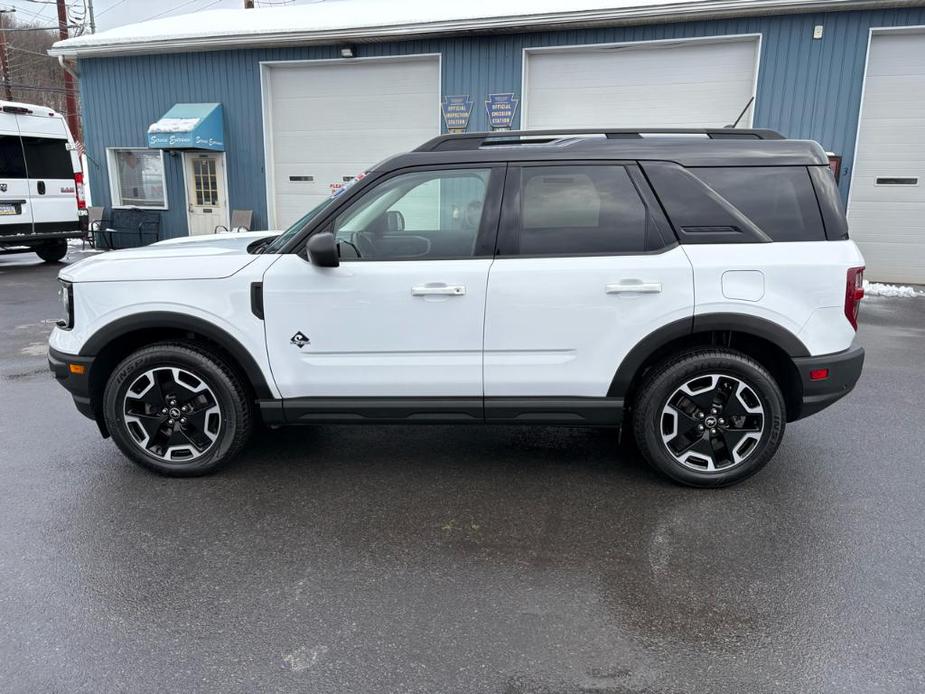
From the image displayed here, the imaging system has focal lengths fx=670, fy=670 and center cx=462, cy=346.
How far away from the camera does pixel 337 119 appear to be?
1396 centimetres

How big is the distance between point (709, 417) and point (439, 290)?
64.9 inches

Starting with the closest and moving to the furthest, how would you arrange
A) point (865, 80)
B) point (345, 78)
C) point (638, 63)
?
point (865, 80), point (638, 63), point (345, 78)

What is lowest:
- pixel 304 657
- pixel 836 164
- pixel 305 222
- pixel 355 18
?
pixel 304 657

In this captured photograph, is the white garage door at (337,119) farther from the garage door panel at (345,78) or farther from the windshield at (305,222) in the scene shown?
the windshield at (305,222)

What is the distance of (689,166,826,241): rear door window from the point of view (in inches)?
140

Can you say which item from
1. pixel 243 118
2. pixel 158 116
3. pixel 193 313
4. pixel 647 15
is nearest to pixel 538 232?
pixel 193 313

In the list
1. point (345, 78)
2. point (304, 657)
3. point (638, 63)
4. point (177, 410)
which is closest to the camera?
point (304, 657)

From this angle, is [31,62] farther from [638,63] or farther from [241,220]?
[638,63]

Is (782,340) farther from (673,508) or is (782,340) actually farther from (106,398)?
(106,398)

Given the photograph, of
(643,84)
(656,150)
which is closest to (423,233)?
(656,150)

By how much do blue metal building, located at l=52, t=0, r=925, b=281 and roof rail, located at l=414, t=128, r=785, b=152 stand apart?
866cm

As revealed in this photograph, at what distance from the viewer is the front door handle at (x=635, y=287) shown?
11.5 feet

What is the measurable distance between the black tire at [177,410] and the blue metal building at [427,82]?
405 inches

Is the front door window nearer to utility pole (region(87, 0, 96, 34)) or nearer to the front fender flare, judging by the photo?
the front fender flare
